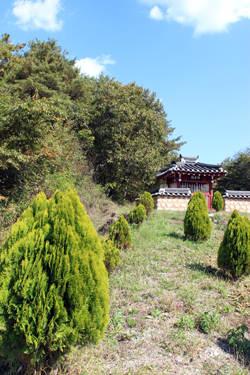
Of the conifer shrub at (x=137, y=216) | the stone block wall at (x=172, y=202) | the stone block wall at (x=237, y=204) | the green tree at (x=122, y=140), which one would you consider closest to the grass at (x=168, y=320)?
the conifer shrub at (x=137, y=216)

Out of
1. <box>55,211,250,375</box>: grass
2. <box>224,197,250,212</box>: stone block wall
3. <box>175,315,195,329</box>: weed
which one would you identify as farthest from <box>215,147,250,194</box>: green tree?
<box>175,315,195,329</box>: weed

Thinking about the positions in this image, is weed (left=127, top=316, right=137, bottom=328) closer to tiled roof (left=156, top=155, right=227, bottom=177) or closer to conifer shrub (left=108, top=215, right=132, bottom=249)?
conifer shrub (left=108, top=215, right=132, bottom=249)

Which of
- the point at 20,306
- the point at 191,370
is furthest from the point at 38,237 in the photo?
the point at 191,370

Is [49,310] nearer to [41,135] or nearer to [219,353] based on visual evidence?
[219,353]

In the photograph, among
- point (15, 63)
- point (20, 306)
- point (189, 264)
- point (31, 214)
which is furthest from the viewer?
point (15, 63)

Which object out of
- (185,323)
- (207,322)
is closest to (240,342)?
(207,322)

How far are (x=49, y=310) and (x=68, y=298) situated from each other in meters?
0.18

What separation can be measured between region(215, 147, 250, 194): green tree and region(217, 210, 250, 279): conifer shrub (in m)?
28.2

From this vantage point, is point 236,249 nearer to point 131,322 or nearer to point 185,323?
point 185,323

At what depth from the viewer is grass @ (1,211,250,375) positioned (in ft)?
8.51

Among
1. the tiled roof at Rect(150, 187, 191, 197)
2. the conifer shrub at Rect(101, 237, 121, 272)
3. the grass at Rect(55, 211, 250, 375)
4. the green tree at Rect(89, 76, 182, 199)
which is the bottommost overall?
the grass at Rect(55, 211, 250, 375)

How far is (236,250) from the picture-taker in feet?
15.4

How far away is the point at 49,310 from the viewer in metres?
2.07

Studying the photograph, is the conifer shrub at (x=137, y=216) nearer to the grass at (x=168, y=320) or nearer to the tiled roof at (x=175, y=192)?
the grass at (x=168, y=320)
